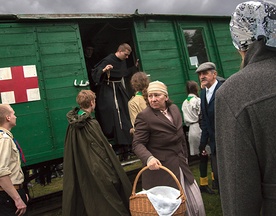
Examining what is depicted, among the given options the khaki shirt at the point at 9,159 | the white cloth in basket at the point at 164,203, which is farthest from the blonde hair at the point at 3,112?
the white cloth in basket at the point at 164,203

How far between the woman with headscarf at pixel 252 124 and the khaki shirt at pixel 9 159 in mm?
2145

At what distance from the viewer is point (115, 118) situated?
16.7 ft

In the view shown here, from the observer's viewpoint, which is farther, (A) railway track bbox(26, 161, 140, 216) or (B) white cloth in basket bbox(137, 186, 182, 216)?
(A) railway track bbox(26, 161, 140, 216)

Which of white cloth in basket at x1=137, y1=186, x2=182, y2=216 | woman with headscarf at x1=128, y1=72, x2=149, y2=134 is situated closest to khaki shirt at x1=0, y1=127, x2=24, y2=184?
white cloth in basket at x1=137, y1=186, x2=182, y2=216

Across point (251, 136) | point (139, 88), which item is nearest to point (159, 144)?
point (139, 88)

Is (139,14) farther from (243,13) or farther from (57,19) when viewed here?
(243,13)

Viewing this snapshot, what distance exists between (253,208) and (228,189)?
111mm

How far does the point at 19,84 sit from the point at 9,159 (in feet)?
6.68

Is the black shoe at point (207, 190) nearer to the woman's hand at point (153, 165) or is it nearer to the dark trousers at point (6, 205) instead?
the woman's hand at point (153, 165)

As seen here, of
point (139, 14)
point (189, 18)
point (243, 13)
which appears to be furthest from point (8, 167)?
point (189, 18)

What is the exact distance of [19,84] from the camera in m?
4.38

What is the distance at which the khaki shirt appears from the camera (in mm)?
2567

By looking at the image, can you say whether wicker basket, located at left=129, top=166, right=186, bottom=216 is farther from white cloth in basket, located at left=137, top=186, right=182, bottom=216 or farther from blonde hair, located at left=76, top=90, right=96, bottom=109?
blonde hair, located at left=76, top=90, right=96, bottom=109

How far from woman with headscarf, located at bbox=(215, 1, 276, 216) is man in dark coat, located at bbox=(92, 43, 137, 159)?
12.9 ft
